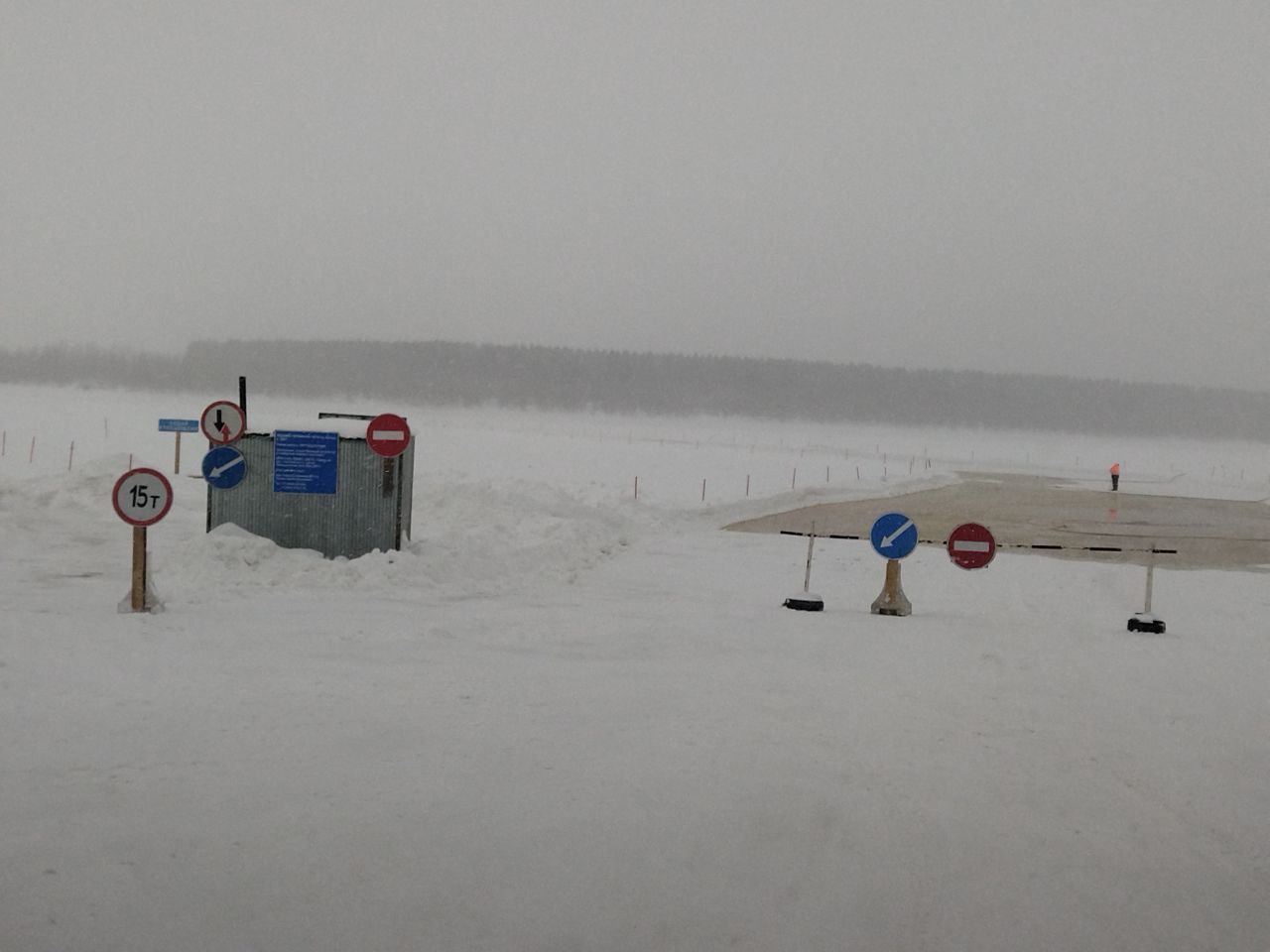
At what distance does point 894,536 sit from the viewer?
39.0 ft

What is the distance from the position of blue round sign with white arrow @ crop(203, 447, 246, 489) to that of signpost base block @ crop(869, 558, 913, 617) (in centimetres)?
846

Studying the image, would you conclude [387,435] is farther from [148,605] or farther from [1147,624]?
[1147,624]

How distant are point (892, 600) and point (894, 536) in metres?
0.89

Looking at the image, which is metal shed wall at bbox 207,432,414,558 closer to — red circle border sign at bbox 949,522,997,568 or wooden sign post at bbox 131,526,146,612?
wooden sign post at bbox 131,526,146,612

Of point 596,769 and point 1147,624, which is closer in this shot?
point 596,769

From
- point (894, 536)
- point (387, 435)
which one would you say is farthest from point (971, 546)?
point (387, 435)

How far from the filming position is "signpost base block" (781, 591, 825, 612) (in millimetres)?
12352

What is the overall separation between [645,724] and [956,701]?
2.73 meters

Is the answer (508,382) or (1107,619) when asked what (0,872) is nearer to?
(1107,619)

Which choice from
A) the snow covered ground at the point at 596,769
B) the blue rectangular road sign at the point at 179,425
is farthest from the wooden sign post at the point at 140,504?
the blue rectangular road sign at the point at 179,425

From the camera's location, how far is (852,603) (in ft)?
Answer: 44.4

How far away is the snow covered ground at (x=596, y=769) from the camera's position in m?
4.22

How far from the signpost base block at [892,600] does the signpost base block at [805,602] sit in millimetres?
658

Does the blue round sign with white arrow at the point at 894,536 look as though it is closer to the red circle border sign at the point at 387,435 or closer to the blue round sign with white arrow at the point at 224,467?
the red circle border sign at the point at 387,435
